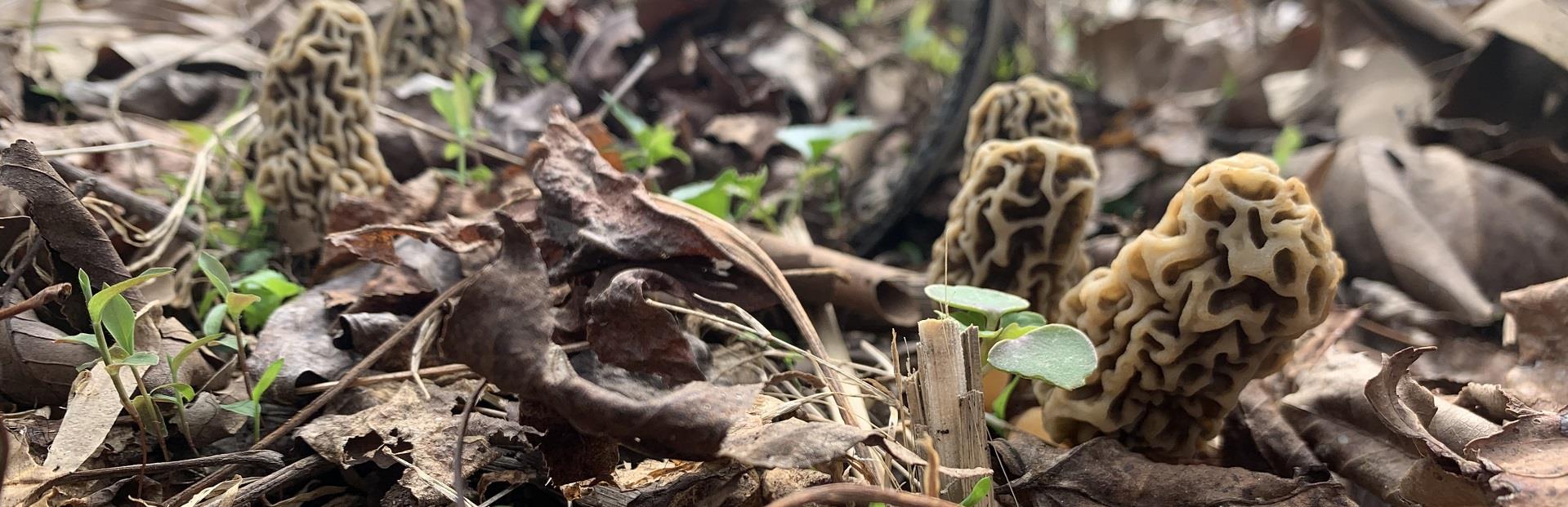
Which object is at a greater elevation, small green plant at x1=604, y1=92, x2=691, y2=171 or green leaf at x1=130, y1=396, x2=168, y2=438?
green leaf at x1=130, y1=396, x2=168, y2=438

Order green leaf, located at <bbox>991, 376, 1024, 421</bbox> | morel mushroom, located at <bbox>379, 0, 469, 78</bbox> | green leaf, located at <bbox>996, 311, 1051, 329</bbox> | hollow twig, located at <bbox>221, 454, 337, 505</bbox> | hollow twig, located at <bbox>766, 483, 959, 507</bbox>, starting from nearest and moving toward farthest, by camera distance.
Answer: hollow twig, located at <bbox>766, 483, 959, 507</bbox> → hollow twig, located at <bbox>221, 454, 337, 505</bbox> → green leaf, located at <bbox>996, 311, 1051, 329</bbox> → green leaf, located at <bbox>991, 376, 1024, 421</bbox> → morel mushroom, located at <bbox>379, 0, 469, 78</bbox>

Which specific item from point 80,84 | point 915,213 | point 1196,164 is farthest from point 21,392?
point 1196,164

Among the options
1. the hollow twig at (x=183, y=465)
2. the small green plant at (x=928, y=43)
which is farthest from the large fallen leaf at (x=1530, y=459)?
the small green plant at (x=928, y=43)

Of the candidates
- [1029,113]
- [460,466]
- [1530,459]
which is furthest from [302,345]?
[1530,459]

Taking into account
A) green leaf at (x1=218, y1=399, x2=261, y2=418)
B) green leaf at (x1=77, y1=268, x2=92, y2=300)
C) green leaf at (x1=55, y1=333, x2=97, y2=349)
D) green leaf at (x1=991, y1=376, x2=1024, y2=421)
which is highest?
green leaf at (x1=77, y1=268, x2=92, y2=300)

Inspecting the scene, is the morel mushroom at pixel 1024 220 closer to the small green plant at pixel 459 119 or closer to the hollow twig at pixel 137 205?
the small green plant at pixel 459 119

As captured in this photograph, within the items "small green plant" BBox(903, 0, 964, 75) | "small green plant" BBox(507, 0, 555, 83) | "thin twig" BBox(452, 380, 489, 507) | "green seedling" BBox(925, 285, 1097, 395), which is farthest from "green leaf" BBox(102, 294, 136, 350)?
"small green plant" BBox(903, 0, 964, 75)

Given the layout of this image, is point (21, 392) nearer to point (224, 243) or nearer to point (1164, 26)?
point (224, 243)

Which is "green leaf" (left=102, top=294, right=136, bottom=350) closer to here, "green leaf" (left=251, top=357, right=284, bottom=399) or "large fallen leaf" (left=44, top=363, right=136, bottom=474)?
"large fallen leaf" (left=44, top=363, right=136, bottom=474)
